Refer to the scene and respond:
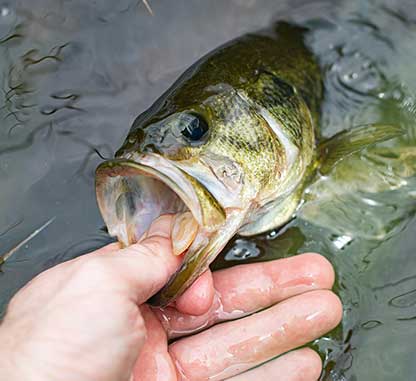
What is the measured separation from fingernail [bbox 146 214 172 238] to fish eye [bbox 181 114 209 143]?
313mm

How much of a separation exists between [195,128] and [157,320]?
81 cm

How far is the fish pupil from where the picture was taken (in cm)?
235

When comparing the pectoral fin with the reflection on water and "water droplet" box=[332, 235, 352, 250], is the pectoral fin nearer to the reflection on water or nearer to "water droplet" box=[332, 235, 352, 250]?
the reflection on water

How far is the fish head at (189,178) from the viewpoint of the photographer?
7.09ft

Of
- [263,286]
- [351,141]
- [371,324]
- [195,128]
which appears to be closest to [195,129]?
[195,128]

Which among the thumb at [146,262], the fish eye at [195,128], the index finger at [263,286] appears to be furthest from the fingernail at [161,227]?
the index finger at [263,286]

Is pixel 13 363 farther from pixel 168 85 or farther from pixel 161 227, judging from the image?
pixel 168 85

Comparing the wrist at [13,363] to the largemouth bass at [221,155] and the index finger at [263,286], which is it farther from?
the index finger at [263,286]

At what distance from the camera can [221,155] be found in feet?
7.93

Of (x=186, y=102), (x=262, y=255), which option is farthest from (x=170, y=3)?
(x=262, y=255)

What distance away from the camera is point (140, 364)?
2.34m

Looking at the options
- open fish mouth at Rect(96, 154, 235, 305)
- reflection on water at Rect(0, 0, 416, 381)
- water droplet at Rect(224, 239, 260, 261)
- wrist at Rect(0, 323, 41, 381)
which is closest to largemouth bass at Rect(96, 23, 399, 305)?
open fish mouth at Rect(96, 154, 235, 305)

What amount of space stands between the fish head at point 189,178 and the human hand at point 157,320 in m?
0.08

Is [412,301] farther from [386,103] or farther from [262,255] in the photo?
[386,103]
